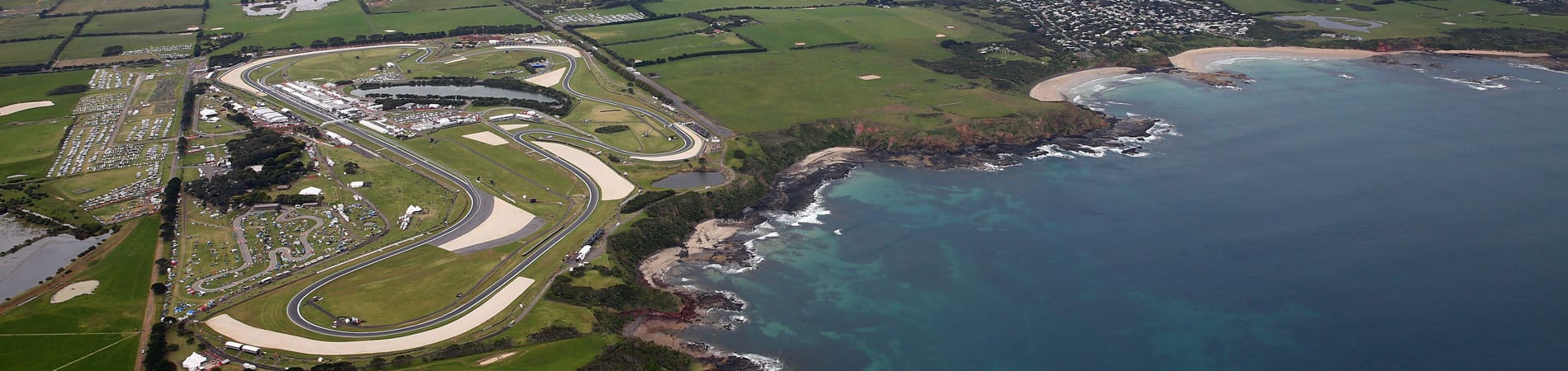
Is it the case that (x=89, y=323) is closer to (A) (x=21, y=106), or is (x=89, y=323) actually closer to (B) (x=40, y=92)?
(A) (x=21, y=106)

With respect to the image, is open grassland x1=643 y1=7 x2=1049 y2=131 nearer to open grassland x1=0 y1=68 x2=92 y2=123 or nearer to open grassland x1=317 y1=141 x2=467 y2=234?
open grassland x1=317 y1=141 x2=467 y2=234

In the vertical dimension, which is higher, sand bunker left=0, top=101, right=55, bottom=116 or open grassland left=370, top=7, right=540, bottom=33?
open grassland left=370, top=7, right=540, bottom=33

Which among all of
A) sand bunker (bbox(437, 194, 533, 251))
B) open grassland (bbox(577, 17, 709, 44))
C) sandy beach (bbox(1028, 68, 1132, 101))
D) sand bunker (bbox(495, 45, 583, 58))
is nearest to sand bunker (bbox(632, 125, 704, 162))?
sand bunker (bbox(437, 194, 533, 251))

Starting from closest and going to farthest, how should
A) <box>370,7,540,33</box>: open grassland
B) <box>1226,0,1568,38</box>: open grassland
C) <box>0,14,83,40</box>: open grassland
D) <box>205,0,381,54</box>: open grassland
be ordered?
<box>205,0,381,54</box>: open grassland → <box>0,14,83,40</box>: open grassland → <box>1226,0,1568,38</box>: open grassland → <box>370,7,540,33</box>: open grassland

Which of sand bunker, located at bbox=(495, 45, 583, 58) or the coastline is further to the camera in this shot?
sand bunker, located at bbox=(495, 45, 583, 58)

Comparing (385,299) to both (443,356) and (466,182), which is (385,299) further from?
(466,182)

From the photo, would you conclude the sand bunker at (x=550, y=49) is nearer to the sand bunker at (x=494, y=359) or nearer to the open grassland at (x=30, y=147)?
the open grassland at (x=30, y=147)

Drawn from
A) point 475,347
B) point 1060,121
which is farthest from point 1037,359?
point 1060,121
